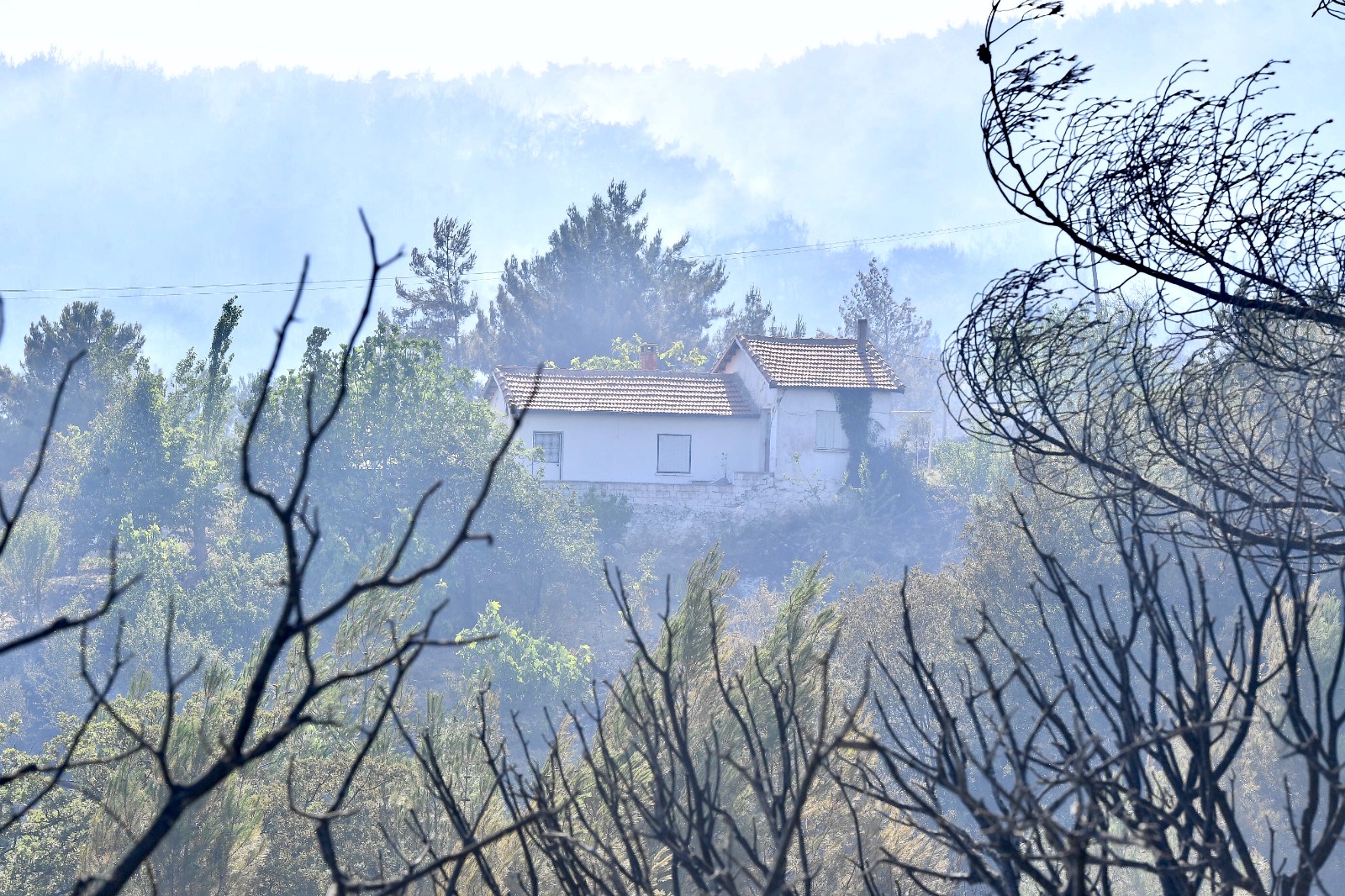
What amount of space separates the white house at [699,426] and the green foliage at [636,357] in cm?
848

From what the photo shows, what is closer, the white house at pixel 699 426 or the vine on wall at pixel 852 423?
the white house at pixel 699 426

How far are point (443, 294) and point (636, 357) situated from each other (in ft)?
36.1

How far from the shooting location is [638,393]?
36.1 metres

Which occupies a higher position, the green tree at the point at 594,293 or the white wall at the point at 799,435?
the green tree at the point at 594,293

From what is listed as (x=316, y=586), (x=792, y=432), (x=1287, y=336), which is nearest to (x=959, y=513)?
(x=792, y=432)

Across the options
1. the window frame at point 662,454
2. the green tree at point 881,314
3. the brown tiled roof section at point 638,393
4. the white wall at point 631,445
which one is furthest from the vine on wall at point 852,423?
the green tree at point 881,314

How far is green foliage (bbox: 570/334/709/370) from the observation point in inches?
1774

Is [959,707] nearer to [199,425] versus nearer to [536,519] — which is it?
[536,519]

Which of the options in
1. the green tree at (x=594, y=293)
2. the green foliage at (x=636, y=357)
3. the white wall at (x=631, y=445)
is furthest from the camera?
the green tree at (x=594, y=293)

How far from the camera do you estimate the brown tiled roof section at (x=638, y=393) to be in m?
35.2

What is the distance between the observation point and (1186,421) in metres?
4.34

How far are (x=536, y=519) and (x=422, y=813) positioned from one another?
72.0ft

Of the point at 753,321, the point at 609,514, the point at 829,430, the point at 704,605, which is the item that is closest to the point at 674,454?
the point at 609,514

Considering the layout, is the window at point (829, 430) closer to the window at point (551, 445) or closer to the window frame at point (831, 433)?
the window frame at point (831, 433)
